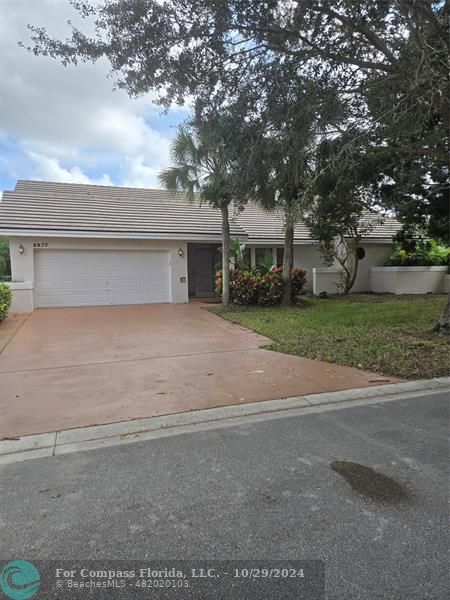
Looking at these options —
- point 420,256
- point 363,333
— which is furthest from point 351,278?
point 363,333

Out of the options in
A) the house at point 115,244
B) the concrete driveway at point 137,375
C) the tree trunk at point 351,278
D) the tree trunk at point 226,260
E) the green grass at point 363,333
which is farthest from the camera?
the tree trunk at point 351,278

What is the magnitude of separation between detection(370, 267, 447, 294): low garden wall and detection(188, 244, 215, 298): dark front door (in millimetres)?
8242

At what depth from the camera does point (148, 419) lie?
187 inches

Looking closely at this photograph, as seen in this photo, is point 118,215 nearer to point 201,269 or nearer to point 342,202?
point 201,269

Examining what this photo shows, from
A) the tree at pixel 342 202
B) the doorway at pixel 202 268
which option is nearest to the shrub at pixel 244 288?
the tree at pixel 342 202

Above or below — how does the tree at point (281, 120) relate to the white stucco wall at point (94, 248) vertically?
above

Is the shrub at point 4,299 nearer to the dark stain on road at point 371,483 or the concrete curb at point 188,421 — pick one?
the concrete curb at point 188,421

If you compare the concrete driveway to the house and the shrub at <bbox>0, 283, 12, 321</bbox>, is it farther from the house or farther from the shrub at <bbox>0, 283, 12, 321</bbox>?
the house

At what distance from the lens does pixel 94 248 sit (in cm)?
1583

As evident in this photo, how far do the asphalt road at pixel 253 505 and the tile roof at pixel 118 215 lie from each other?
10.6m

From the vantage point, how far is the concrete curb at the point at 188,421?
13.3ft

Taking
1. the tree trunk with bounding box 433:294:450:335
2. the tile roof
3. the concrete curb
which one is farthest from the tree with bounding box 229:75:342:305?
the tile roof

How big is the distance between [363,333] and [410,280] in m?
11.2

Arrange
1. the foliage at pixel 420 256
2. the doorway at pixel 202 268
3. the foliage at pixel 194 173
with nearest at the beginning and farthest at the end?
the foliage at pixel 194 173
the doorway at pixel 202 268
the foliage at pixel 420 256
